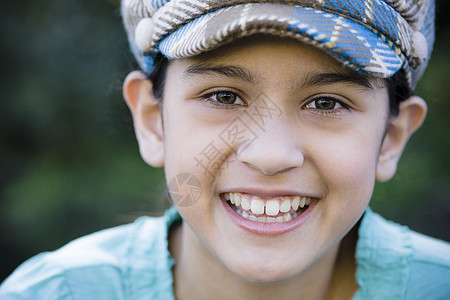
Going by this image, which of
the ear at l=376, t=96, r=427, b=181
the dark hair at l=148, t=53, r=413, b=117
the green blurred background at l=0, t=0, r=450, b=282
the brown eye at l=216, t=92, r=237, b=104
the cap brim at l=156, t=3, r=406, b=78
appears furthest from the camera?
the green blurred background at l=0, t=0, r=450, b=282

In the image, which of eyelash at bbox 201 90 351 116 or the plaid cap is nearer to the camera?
A: the plaid cap

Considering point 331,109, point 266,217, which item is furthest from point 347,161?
point 266,217

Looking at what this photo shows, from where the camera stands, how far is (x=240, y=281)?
1.65 m

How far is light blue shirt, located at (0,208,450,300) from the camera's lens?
5.57 ft

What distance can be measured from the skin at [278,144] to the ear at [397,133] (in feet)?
0.20

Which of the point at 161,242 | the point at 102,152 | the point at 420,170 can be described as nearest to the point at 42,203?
the point at 102,152

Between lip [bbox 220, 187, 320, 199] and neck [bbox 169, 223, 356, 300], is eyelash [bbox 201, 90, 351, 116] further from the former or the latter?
neck [bbox 169, 223, 356, 300]

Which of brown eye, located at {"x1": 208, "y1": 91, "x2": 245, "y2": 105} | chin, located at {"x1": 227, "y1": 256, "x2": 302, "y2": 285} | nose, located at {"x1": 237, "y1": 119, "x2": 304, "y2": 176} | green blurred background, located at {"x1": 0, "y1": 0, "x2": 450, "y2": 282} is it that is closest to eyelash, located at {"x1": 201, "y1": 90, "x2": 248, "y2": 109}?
brown eye, located at {"x1": 208, "y1": 91, "x2": 245, "y2": 105}

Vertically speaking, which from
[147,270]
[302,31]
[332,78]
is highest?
[302,31]

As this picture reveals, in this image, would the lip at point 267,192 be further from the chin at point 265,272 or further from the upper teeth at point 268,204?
the chin at point 265,272

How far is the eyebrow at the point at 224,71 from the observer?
1.28 m

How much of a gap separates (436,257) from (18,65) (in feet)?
8.58

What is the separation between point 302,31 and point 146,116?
72 cm

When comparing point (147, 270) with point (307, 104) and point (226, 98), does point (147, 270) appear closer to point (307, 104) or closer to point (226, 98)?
point (226, 98)
